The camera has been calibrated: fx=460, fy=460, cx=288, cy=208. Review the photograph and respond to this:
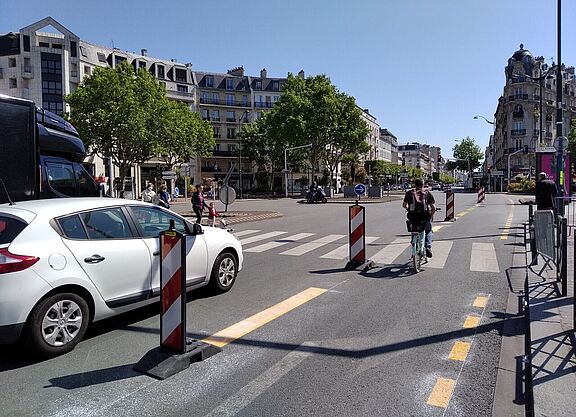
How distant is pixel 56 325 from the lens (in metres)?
4.47

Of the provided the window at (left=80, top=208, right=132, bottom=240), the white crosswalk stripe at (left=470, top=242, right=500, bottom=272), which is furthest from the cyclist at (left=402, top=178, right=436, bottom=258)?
the window at (left=80, top=208, right=132, bottom=240)

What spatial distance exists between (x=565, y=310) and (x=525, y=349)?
1.37 m

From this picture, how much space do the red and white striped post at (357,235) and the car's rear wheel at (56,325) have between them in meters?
5.32

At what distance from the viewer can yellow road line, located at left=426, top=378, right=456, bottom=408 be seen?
3.57m

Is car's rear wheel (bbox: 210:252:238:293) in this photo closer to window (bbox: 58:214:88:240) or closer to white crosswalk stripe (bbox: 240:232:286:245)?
window (bbox: 58:214:88:240)

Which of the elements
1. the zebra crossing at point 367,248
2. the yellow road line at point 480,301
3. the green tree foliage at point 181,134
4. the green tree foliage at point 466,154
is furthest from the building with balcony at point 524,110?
the yellow road line at point 480,301

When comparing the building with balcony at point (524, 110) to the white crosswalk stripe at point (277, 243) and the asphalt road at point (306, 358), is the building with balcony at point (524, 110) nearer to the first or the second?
the white crosswalk stripe at point (277, 243)

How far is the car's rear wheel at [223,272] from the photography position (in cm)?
676

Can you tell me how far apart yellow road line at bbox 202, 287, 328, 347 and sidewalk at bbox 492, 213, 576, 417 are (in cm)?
261

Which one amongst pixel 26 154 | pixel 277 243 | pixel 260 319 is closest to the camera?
pixel 260 319

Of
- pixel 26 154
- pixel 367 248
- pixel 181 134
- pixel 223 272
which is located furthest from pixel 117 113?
pixel 223 272

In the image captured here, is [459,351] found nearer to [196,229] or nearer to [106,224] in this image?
[196,229]

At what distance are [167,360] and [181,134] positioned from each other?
147ft

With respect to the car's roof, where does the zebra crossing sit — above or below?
below
